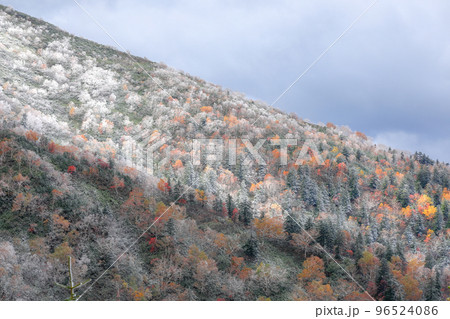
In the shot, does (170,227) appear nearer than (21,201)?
No

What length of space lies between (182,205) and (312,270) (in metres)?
33.3

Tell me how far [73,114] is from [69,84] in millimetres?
30805

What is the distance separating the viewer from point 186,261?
60219mm

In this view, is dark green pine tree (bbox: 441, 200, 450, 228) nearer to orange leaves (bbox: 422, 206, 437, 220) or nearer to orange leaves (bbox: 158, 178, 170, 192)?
orange leaves (bbox: 422, 206, 437, 220)

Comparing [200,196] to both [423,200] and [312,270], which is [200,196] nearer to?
[312,270]

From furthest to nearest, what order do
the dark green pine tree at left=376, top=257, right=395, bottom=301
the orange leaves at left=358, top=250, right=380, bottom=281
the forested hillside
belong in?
1. the orange leaves at left=358, top=250, right=380, bottom=281
2. the dark green pine tree at left=376, top=257, right=395, bottom=301
3. the forested hillside

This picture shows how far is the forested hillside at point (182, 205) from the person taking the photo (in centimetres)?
5606

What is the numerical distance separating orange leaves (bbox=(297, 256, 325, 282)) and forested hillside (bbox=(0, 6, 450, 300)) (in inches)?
11.1

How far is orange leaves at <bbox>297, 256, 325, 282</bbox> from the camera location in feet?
211

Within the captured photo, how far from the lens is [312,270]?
65.5m

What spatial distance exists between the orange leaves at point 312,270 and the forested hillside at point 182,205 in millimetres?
282

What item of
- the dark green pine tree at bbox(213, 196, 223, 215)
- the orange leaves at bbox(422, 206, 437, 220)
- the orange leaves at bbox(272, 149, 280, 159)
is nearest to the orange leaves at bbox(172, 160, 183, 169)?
the dark green pine tree at bbox(213, 196, 223, 215)

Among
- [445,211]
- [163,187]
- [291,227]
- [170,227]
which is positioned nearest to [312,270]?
[291,227]

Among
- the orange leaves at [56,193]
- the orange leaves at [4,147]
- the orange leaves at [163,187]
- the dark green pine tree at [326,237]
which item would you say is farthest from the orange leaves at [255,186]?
the orange leaves at [4,147]
